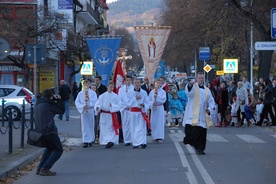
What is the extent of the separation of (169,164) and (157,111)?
487cm

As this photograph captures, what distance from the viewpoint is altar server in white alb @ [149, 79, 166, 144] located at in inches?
670

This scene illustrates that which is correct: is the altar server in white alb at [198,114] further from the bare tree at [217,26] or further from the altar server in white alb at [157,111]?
the bare tree at [217,26]

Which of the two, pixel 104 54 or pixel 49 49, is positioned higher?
pixel 49 49

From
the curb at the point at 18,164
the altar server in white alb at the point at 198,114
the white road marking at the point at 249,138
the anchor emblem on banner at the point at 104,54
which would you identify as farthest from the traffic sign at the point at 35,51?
the white road marking at the point at 249,138

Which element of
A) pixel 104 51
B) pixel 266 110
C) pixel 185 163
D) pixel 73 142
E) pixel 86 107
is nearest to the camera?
pixel 185 163

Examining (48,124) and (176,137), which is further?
(176,137)

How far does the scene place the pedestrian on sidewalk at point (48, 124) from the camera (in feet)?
36.2

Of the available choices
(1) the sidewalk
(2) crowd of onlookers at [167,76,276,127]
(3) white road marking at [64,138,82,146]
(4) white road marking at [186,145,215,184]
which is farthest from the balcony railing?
(4) white road marking at [186,145,215,184]

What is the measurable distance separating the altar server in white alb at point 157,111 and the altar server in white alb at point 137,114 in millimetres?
771

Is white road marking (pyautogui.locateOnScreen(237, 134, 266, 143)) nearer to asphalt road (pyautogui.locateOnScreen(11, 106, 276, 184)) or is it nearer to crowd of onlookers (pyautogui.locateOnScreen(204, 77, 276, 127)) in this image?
asphalt road (pyautogui.locateOnScreen(11, 106, 276, 184))

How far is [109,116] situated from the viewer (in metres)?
16.2

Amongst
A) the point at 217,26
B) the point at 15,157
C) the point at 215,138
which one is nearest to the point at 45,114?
the point at 15,157

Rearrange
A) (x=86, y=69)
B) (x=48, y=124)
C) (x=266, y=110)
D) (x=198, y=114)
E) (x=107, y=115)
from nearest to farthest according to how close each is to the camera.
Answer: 1. (x=48, y=124)
2. (x=198, y=114)
3. (x=107, y=115)
4. (x=266, y=110)
5. (x=86, y=69)

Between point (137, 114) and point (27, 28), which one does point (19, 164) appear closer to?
point (137, 114)
